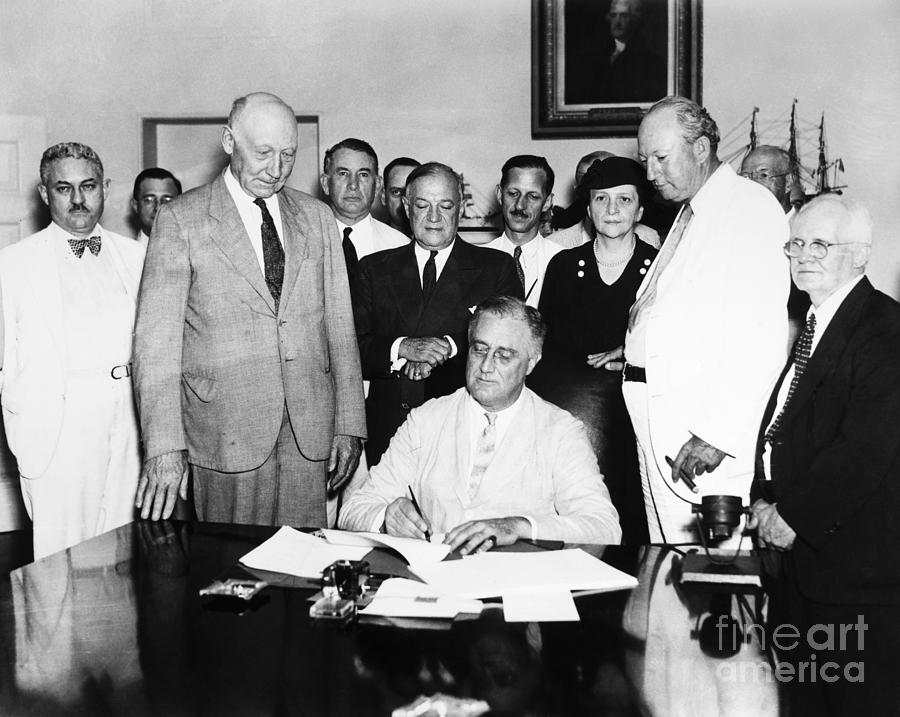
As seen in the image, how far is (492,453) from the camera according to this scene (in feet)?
8.62

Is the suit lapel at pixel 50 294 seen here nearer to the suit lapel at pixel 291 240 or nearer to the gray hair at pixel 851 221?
the suit lapel at pixel 291 240

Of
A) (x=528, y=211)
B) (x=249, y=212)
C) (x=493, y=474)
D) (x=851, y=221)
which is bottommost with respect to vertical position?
(x=493, y=474)

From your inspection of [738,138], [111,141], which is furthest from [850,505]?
[111,141]

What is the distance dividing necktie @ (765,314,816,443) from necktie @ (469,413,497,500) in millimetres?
724

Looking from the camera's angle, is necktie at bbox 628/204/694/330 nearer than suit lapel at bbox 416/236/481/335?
Yes

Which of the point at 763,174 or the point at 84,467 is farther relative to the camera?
the point at 763,174

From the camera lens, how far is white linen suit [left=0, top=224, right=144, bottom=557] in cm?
378

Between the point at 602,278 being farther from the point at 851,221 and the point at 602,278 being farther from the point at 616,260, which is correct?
the point at 851,221

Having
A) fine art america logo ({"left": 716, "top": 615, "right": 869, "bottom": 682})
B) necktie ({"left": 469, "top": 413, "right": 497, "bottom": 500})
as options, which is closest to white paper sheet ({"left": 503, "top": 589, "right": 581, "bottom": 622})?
fine art america logo ({"left": 716, "top": 615, "right": 869, "bottom": 682})

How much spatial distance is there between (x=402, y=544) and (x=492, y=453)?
23.5 inches

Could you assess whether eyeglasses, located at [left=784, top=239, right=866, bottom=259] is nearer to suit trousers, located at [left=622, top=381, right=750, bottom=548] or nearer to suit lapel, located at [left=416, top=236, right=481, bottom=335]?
suit trousers, located at [left=622, top=381, right=750, bottom=548]

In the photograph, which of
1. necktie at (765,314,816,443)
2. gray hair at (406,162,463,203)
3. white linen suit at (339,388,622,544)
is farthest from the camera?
gray hair at (406,162,463,203)

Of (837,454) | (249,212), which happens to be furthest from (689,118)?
(249,212)

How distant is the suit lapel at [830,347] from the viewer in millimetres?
2299
